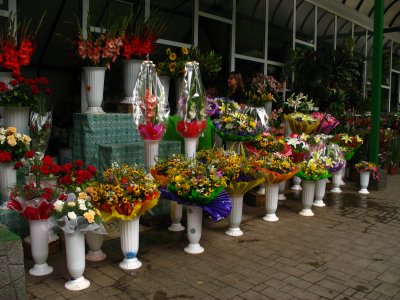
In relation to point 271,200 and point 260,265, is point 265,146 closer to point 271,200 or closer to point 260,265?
point 271,200

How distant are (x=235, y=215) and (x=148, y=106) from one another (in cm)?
153

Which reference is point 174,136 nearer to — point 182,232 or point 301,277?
point 182,232

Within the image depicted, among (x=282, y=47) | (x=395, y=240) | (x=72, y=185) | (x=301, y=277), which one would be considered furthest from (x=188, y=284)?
(x=282, y=47)

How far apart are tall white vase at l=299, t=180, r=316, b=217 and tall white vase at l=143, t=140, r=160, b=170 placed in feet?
6.90

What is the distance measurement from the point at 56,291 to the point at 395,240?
141 inches

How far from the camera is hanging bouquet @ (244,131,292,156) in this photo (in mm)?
5535

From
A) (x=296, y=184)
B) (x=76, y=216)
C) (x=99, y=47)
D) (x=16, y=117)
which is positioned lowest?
(x=296, y=184)

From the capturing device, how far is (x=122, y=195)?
3.37 m

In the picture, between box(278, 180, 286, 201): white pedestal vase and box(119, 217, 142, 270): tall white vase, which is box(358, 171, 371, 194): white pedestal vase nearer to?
box(278, 180, 286, 201): white pedestal vase

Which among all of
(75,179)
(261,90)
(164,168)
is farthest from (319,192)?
(75,179)

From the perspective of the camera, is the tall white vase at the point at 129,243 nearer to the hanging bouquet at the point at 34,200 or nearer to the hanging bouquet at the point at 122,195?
the hanging bouquet at the point at 122,195

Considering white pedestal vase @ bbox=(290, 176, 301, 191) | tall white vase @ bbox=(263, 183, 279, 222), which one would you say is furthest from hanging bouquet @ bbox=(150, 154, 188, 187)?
white pedestal vase @ bbox=(290, 176, 301, 191)

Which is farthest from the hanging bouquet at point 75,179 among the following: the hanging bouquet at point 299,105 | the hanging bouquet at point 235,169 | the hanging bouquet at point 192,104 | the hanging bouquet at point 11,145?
the hanging bouquet at point 299,105

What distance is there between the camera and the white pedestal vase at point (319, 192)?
5.96 metres
